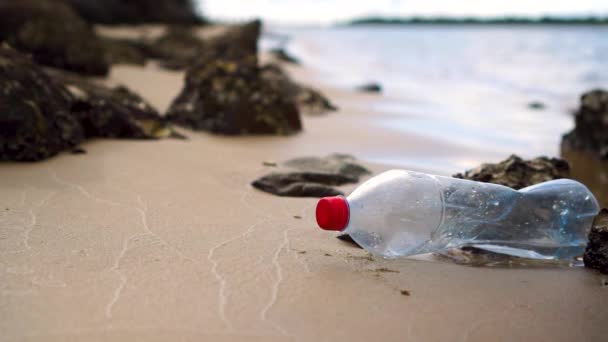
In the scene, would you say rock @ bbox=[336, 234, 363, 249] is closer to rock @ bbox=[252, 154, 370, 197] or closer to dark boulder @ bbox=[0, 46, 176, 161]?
rock @ bbox=[252, 154, 370, 197]

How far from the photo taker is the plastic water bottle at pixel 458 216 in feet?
6.91

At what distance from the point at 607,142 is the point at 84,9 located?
1611cm

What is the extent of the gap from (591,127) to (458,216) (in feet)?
12.3

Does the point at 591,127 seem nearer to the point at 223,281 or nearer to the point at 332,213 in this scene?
the point at 332,213

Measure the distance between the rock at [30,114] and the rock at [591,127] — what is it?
4.25 meters

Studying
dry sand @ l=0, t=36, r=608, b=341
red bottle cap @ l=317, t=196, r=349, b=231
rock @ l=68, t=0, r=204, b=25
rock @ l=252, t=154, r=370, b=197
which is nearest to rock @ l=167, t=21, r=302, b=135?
rock @ l=252, t=154, r=370, b=197

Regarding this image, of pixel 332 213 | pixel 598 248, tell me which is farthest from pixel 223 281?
pixel 598 248

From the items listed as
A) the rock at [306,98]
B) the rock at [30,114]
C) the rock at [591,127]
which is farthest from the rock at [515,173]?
the rock at [306,98]

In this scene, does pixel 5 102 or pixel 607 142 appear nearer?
pixel 5 102

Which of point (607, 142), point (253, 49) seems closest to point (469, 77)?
point (253, 49)

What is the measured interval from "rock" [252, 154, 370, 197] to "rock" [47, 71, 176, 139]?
108 centimetres

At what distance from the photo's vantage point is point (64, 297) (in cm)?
172

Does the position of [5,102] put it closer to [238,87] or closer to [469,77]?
[238,87]

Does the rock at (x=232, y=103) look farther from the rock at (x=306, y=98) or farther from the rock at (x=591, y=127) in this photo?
the rock at (x=591, y=127)
